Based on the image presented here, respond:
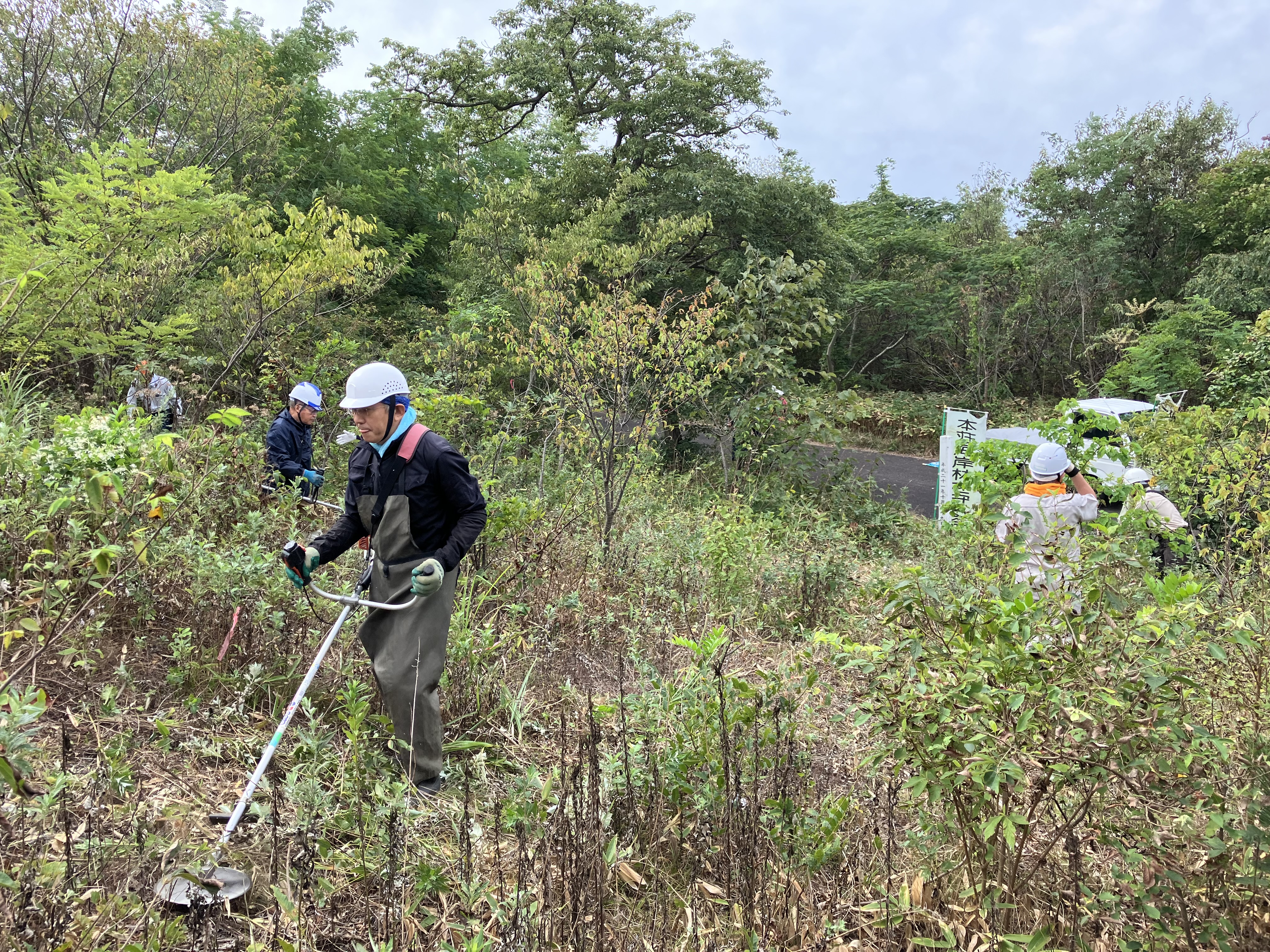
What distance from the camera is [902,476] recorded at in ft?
56.3

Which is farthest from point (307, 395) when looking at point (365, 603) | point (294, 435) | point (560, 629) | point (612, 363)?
point (365, 603)

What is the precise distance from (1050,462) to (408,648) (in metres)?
3.35

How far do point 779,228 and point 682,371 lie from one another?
1113 cm

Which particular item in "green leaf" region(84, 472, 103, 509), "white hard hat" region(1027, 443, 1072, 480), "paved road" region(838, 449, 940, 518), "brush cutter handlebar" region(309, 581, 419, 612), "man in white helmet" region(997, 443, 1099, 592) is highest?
"green leaf" region(84, 472, 103, 509)

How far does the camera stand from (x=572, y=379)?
262 inches

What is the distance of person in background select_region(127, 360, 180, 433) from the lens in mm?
6340

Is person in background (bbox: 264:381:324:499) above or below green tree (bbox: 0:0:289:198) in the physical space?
below

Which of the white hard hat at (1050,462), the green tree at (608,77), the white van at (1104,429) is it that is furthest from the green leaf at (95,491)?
the green tree at (608,77)

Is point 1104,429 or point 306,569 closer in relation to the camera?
point 306,569

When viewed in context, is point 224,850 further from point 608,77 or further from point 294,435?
point 608,77

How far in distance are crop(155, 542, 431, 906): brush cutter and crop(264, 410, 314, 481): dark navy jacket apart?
2.70 meters

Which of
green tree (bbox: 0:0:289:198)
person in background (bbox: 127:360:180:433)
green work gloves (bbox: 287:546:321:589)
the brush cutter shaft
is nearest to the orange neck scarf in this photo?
the brush cutter shaft

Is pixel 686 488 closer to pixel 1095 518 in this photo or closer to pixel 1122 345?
pixel 1095 518

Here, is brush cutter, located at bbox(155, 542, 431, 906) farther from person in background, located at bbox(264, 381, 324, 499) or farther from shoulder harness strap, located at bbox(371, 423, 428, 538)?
person in background, located at bbox(264, 381, 324, 499)
